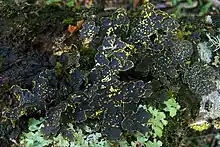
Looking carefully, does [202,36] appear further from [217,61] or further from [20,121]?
[20,121]

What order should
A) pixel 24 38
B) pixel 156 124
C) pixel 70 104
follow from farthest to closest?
pixel 24 38, pixel 156 124, pixel 70 104

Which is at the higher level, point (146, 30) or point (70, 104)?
point (146, 30)

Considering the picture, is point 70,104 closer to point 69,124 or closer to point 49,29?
point 69,124

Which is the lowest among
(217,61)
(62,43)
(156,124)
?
(156,124)

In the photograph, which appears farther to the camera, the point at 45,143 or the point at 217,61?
the point at 217,61

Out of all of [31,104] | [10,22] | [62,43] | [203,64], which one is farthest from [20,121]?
[203,64]

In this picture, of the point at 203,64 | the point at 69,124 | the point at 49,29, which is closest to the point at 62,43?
the point at 49,29

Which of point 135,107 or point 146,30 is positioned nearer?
point 135,107

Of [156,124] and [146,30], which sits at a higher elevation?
[146,30]

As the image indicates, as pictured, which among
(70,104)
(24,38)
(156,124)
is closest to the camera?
(70,104)
